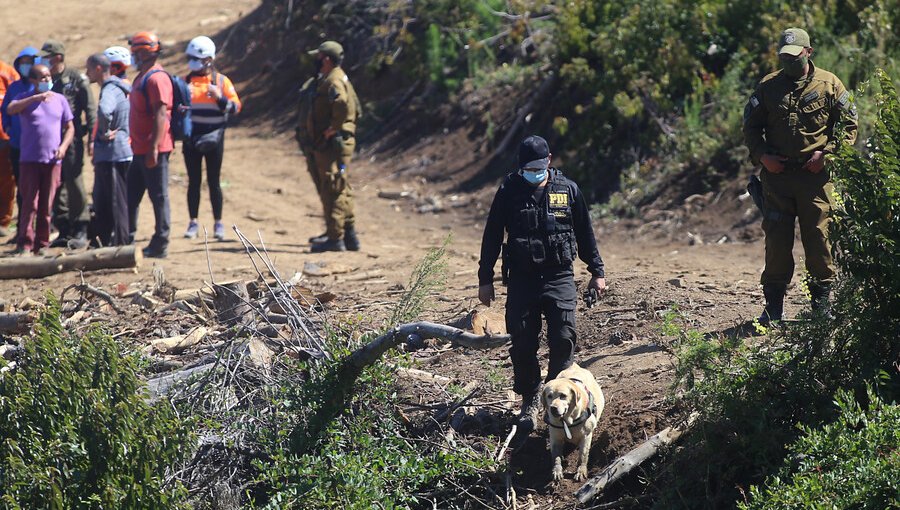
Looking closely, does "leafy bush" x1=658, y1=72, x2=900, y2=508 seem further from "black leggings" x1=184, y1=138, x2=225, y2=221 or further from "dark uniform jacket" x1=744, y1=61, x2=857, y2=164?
"black leggings" x1=184, y1=138, x2=225, y2=221

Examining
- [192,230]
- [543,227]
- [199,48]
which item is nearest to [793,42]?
[543,227]

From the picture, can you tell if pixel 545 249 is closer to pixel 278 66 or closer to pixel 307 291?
pixel 307 291

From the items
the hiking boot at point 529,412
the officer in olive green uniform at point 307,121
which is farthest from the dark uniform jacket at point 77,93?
the hiking boot at point 529,412

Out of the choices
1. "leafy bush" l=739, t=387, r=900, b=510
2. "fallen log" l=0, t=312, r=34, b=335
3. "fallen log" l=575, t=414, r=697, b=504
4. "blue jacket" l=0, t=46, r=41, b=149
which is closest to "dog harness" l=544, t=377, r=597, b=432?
"fallen log" l=575, t=414, r=697, b=504

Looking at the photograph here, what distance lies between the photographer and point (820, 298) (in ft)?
17.7

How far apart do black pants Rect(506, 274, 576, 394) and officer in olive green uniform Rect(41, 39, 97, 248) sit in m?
6.21

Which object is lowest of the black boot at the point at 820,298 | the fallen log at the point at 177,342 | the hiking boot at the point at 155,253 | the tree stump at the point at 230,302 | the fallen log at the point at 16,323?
the hiking boot at the point at 155,253

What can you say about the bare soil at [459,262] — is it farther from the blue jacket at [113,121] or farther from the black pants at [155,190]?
the blue jacket at [113,121]

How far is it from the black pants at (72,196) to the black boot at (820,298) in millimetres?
7213

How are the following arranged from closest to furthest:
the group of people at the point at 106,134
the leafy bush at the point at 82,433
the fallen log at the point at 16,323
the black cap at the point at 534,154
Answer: the leafy bush at the point at 82,433 → the black cap at the point at 534,154 → the fallen log at the point at 16,323 → the group of people at the point at 106,134

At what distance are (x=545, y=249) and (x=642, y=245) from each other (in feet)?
16.5

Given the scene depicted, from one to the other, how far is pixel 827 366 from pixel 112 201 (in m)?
7.16

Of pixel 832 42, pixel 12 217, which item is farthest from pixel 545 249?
pixel 12 217

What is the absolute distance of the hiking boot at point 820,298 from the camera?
5109 mm
